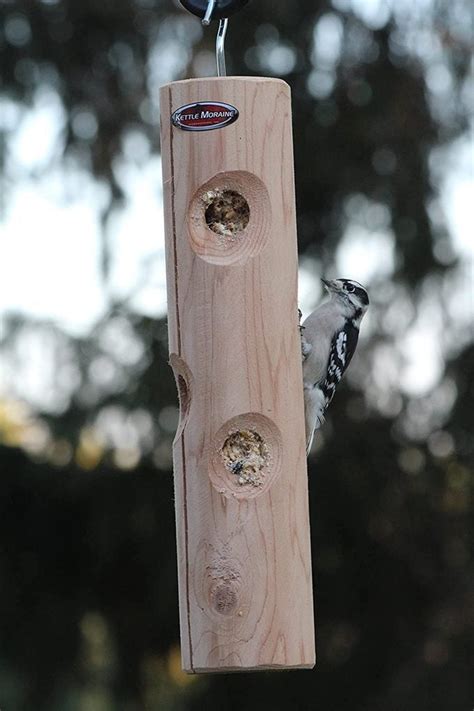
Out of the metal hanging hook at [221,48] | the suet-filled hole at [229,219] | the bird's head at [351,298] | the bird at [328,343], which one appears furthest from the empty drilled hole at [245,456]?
the bird's head at [351,298]

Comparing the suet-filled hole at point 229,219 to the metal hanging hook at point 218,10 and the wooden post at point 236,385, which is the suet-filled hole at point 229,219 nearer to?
the wooden post at point 236,385

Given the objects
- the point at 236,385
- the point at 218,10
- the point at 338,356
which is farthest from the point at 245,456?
the point at 338,356

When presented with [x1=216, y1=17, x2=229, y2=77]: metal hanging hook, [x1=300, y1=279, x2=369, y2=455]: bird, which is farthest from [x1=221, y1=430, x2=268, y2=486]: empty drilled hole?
[x1=216, y1=17, x2=229, y2=77]: metal hanging hook

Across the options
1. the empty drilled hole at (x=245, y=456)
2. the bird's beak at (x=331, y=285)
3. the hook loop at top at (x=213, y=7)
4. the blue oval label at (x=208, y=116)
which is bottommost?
the empty drilled hole at (x=245, y=456)

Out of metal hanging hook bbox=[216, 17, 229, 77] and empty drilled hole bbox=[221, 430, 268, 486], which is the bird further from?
metal hanging hook bbox=[216, 17, 229, 77]

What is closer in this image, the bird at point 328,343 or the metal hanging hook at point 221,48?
the metal hanging hook at point 221,48

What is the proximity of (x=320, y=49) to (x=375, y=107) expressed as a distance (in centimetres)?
48

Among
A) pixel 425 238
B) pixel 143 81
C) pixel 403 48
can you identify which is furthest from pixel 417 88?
pixel 143 81

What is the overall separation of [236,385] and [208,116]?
696 mm

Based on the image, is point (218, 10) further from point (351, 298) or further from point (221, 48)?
point (351, 298)

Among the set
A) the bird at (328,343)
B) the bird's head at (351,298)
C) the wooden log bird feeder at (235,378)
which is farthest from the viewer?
the bird's head at (351,298)

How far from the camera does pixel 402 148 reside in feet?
30.5

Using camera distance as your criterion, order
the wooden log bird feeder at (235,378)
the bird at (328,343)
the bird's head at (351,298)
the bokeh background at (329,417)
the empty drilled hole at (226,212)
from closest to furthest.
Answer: the wooden log bird feeder at (235,378)
the empty drilled hole at (226,212)
the bird at (328,343)
the bird's head at (351,298)
the bokeh background at (329,417)

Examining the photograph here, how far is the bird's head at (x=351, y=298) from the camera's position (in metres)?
5.73
